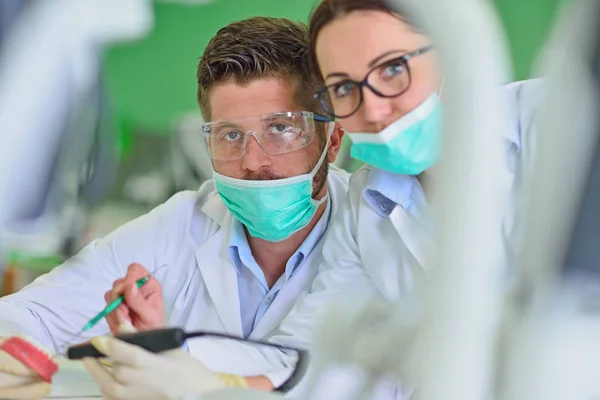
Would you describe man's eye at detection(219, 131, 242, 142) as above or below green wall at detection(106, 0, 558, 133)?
below

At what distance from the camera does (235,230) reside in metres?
0.82

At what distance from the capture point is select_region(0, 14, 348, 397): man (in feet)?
2.28

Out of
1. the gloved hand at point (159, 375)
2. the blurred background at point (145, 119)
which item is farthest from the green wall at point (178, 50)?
the gloved hand at point (159, 375)

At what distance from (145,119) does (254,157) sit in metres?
0.13

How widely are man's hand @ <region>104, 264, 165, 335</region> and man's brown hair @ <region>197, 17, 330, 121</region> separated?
0.22 meters

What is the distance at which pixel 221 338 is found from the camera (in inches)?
23.3

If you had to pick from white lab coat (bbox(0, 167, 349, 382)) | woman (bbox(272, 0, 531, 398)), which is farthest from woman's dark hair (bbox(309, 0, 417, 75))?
white lab coat (bbox(0, 167, 349, 382))

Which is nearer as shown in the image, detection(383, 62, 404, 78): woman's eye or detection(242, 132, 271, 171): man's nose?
detection(383, 62, 404, 78): woman's eye

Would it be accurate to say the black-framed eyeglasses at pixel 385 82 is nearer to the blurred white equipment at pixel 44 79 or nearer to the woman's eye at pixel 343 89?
the woman's eye at pixel 343 89

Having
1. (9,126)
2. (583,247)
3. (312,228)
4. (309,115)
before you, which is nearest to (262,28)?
(309,115)

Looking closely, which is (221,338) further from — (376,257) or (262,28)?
(262,28)

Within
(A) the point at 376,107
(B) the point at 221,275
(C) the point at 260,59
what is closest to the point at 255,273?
(B) the point at 221,275

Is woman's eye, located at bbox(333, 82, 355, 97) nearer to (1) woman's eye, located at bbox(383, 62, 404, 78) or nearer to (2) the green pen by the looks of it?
(1) woman's eye, located at bbox(383, 62, 404, 78)

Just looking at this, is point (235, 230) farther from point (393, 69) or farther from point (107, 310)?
point (393, 69)
